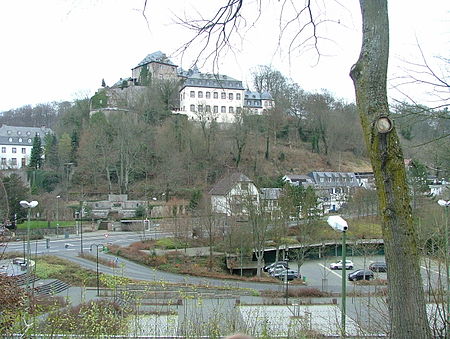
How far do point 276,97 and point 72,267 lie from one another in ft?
157

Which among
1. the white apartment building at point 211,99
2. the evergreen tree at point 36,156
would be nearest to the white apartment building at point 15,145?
the evergreen tree at point 36,156

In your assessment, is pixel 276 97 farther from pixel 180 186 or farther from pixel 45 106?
pixel 45 106

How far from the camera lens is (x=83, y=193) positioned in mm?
46562

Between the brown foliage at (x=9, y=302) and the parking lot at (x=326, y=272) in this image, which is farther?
the parking lot at (x=326, y=272)

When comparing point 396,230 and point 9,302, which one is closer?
point 396,230

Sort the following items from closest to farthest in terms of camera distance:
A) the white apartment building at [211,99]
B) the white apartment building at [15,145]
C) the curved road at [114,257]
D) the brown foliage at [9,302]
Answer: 1. the brown foliage at [9,302]
2. the curved road at [114,257]
3. the white apartment building at [15,145]
4. the white apartment building at [211,99]

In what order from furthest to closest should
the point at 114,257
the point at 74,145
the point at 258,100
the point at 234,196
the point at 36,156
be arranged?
the point at 258,100, the point at 74,145, the point at 36,156, the point at 234,196, the point at 114,257

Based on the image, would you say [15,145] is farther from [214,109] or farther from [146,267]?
[146,267]

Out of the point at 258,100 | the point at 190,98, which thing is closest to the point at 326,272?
the point at 190,98

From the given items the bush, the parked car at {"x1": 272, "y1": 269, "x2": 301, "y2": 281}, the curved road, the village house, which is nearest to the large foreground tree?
A: the curved road

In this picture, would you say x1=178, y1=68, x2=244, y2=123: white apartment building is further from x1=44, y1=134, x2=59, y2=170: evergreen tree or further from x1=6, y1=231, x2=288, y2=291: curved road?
x1=6, y1=231, x2=288, y2=291: curved road

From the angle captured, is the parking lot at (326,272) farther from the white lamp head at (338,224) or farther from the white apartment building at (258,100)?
the white apartment building at (258,100)

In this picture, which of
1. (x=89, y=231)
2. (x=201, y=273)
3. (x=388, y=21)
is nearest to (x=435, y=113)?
(x=388, y=21)

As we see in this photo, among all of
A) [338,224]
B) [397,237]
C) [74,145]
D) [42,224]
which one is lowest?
[42,224]
